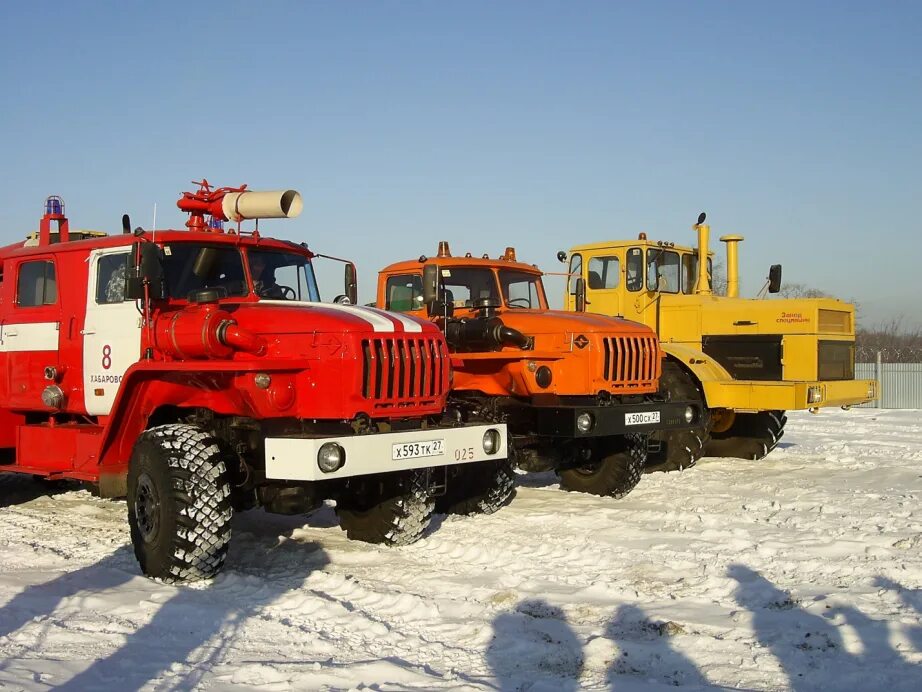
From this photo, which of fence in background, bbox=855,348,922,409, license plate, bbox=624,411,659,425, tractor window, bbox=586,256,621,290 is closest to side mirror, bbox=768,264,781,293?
tractor window, bbox=586,256,621,290

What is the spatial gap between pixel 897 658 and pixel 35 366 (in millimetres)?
6681

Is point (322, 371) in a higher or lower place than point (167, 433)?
higher

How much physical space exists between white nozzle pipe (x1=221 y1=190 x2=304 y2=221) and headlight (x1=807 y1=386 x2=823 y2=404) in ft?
20.4

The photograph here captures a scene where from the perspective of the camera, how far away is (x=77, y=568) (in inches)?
256

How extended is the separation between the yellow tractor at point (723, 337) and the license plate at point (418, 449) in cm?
440

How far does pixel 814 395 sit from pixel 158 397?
728 cm

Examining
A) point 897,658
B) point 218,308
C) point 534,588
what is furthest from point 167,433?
point 897,658

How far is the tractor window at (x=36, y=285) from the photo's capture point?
7770 millimetres

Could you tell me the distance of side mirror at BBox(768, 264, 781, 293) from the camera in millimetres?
11961

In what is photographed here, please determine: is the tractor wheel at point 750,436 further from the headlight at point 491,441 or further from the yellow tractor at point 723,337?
the headlight at point 491,441

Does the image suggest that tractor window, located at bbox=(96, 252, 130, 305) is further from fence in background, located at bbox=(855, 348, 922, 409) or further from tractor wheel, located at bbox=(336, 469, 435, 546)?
fence in background, located at bbox=(855, 348, 922, 409)

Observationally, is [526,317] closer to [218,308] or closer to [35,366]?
[218,308]

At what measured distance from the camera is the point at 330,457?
572cm

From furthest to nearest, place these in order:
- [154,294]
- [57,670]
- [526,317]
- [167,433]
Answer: [526,317], [154,294], [167,433], [57,670]
